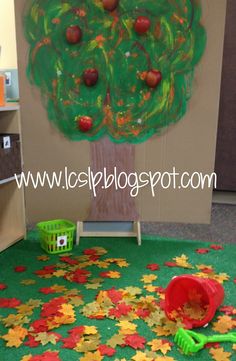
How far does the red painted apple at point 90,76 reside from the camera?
88.4 inches

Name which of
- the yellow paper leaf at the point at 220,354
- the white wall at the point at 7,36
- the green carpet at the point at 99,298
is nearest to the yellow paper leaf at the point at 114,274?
the green carpet at the point at 99,298

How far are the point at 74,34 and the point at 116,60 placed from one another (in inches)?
11.0

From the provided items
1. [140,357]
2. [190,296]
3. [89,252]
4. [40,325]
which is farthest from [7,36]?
[140,357]

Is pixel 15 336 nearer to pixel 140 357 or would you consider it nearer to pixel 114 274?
pixel 140 357

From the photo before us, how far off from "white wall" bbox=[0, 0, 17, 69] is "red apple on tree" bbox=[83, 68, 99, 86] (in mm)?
789

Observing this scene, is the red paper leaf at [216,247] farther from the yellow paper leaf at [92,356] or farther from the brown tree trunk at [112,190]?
the yellow paper leaf at [92,356]

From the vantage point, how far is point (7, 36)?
2814 mm

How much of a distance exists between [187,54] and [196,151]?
0.58m

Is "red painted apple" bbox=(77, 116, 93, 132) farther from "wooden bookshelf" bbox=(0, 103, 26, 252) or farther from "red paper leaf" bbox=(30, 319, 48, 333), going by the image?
"red paper leaf" bbox=(30, 319, 48, 333)

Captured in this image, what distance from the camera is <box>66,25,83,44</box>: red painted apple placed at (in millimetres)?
2207

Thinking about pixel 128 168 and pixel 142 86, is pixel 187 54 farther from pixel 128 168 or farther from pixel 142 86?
pixel 128 168

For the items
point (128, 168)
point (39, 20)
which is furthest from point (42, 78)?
point (128, 168)

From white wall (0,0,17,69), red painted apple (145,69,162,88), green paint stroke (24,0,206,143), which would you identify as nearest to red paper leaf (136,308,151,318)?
green paint stroke (24,0,206,143)

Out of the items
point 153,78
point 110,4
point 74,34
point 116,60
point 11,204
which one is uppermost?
point 110,4
